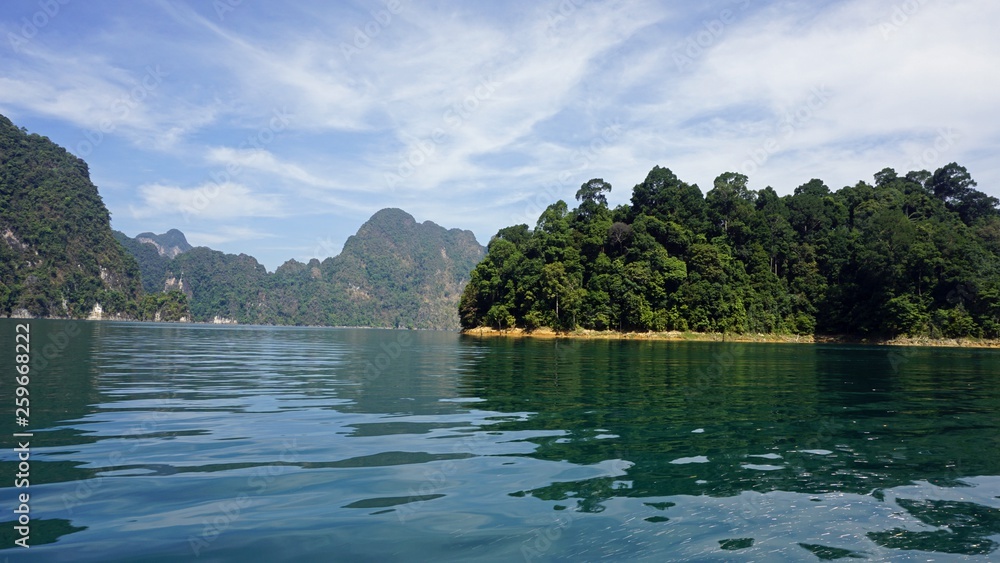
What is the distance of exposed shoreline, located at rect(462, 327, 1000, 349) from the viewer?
102188 mm

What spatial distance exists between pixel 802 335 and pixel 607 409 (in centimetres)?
12756

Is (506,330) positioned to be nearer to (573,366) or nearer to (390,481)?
(573,366)

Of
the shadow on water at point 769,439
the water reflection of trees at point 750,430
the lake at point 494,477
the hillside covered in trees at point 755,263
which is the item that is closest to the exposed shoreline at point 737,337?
the hillside covered in trees at point 755,263

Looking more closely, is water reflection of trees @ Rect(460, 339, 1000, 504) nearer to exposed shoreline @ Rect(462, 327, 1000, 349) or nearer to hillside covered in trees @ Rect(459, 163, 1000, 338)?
exposed shoreline @ Rect(462, 327, 1000, 349)

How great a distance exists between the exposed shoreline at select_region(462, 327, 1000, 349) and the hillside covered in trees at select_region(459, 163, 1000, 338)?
1.50 meters

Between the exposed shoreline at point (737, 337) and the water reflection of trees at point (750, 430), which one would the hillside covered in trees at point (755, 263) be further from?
the water reflection of trees at point (750, 430)

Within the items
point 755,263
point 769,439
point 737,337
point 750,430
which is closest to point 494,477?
point 769,439

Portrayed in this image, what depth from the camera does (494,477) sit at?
9641 mm

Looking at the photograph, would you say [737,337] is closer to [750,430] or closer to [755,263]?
[755,263]

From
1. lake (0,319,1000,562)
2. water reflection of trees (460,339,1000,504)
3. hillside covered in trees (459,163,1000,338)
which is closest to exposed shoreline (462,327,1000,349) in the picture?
hillside covered in trees (459,163,1000,338)

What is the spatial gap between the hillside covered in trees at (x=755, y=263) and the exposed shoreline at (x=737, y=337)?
1501 mm

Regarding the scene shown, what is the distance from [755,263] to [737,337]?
2826 centimetres

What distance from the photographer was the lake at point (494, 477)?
22.0 ft

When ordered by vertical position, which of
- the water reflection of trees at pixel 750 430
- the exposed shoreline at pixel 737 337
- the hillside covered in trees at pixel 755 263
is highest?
the hillside covered in trees at pixel 755 263
